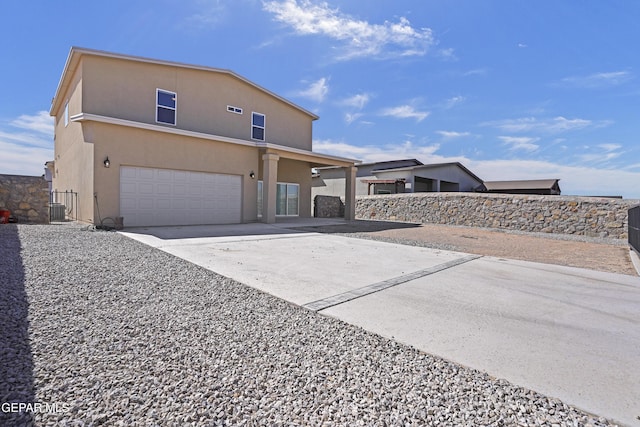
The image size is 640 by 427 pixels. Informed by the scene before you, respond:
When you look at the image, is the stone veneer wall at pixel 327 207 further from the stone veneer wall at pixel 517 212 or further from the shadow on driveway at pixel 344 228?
the shadow on driveway at pixel 344 228

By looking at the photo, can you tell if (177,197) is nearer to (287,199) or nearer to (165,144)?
(165,144)

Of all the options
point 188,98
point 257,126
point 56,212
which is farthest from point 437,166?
point 56,212

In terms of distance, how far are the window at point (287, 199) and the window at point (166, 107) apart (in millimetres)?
6065

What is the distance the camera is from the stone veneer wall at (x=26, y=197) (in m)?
11.4

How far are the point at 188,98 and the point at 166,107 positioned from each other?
3.68 ft

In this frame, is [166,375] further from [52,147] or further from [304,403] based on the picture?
[52,147]

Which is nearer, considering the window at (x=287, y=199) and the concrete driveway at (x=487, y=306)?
the concrete driveway at (x=487, y=306)

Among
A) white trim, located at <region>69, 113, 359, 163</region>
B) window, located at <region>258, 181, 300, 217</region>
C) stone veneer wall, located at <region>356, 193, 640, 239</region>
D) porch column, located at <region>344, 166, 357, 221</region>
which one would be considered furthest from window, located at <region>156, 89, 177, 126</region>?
stone veneer wall, located at <region>356, 193, 640, 239</region>

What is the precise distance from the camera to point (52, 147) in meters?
20.6

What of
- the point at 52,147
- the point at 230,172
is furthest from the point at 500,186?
the point at 52,147

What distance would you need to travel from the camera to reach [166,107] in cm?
1355

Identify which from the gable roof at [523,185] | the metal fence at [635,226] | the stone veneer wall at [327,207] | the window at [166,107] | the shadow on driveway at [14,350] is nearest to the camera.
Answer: the shadow on driveway at [14,350]

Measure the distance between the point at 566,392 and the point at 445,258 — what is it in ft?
16.5

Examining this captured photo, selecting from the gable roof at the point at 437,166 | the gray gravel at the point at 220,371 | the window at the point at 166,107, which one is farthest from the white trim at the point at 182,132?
the gable roof at the point at 437,166
